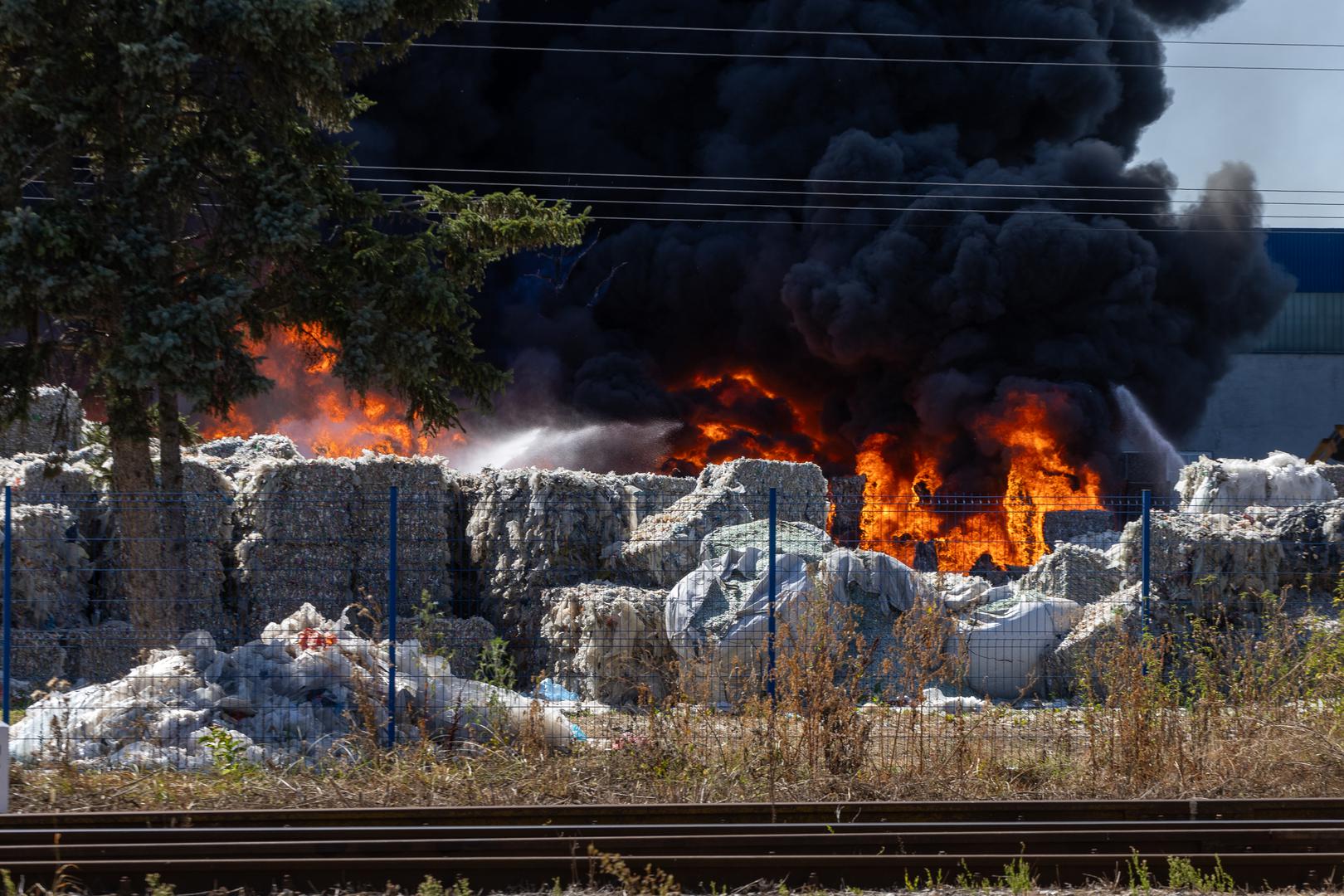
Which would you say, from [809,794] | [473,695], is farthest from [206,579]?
[809,794]

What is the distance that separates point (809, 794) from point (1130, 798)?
1.91 m

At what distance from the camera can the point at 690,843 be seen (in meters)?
6.40

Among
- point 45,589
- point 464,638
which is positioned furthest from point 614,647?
point 45,589

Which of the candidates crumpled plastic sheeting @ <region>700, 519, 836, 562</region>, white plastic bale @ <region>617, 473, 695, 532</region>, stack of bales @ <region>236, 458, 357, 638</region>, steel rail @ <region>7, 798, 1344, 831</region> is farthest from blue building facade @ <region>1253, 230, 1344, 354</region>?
steel rail @ <region>7, 798, 1344, 831</region>

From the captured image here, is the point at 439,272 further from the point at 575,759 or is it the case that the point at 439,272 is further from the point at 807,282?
the point at 807,282

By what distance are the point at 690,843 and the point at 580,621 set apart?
568cm

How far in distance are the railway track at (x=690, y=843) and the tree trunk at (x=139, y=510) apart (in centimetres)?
408

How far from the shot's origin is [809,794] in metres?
7.28

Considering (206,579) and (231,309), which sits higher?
(231,309)

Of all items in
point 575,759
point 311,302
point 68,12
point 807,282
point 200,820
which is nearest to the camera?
point 200,820

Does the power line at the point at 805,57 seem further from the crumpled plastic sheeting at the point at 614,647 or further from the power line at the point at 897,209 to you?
the crumpled plastic sheeting at the point at 614,647

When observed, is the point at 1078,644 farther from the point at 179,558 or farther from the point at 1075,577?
the point at 179,558

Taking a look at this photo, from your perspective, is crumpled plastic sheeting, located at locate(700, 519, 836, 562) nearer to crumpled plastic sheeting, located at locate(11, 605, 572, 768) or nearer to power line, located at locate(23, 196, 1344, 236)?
crumpled plastic sheeting, located at locate(11, 605, 572, 768)

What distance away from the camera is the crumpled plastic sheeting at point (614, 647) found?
11289 millimetres
